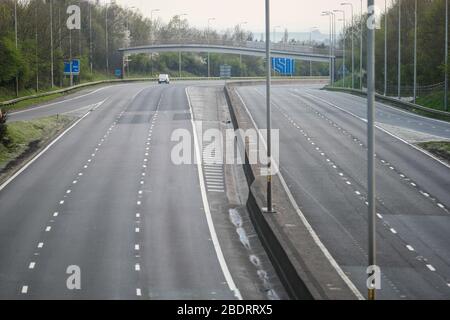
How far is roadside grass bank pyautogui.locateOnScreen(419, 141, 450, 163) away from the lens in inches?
2126

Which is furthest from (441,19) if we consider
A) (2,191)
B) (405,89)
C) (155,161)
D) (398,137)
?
(2,191)

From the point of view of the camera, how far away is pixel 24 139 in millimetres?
58812

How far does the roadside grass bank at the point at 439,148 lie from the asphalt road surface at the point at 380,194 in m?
0.88

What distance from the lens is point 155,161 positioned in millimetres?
51969

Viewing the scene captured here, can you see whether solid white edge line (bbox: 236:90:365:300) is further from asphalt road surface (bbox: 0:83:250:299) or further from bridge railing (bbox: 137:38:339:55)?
bridge railing (bbox: 137:38:339:55)

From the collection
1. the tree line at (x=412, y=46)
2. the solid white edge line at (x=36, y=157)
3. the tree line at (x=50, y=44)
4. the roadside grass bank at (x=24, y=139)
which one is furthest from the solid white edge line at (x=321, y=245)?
the tree line at (x=50, y=44)

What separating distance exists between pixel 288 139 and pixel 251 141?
3.43m

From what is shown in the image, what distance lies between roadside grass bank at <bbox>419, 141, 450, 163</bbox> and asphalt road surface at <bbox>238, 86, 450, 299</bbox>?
2.89 ft

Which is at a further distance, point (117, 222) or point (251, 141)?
point (251, 141)

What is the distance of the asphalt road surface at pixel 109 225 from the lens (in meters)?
28.6

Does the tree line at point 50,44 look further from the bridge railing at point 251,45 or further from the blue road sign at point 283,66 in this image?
the blue road sign at point 283,66

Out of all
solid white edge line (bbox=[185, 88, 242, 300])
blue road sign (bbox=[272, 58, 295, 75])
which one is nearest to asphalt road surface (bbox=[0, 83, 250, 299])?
solid white edge line (bbox=[185, 88, 242, 300])

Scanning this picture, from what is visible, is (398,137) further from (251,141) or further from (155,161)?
(155,161)
